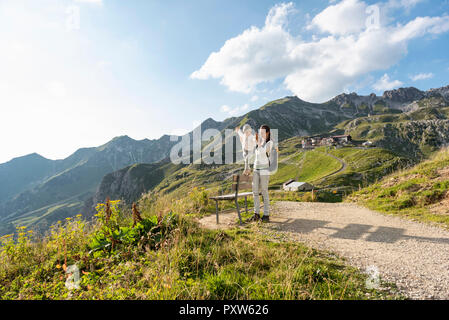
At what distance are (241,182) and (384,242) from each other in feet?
13.1

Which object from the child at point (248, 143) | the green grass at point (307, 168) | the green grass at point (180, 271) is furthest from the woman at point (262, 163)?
the green grass at point (307, 168)

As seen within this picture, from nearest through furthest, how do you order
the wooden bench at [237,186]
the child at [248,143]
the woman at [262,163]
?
the wooden bench at [237,186] < the woman at [262,163] < the child at [248,143]

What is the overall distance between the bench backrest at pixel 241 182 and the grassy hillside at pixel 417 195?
514 cm

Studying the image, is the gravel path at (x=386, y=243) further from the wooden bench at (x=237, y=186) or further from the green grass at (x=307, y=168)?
the green grass at (x=307, y=168)

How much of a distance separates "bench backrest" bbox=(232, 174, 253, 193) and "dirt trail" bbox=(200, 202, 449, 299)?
46.4 inches

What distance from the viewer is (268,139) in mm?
7305

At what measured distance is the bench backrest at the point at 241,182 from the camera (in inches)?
275

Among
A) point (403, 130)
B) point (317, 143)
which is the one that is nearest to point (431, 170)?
point (317, 143)

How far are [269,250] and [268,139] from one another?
400cm

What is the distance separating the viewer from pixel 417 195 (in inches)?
331

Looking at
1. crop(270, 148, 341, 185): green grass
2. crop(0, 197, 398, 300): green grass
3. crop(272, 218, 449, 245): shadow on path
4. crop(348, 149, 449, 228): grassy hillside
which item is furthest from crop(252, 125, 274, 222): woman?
crop(270, 148, 341, 185): green grass

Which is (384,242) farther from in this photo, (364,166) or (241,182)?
(364,166)

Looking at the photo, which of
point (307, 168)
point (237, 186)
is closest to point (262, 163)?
point (237, 186)

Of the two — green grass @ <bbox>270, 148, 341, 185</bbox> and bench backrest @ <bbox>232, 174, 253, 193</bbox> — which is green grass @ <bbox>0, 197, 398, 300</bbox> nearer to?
bench backrest @ <bbox>232, 174, 253, 193</bbox>
